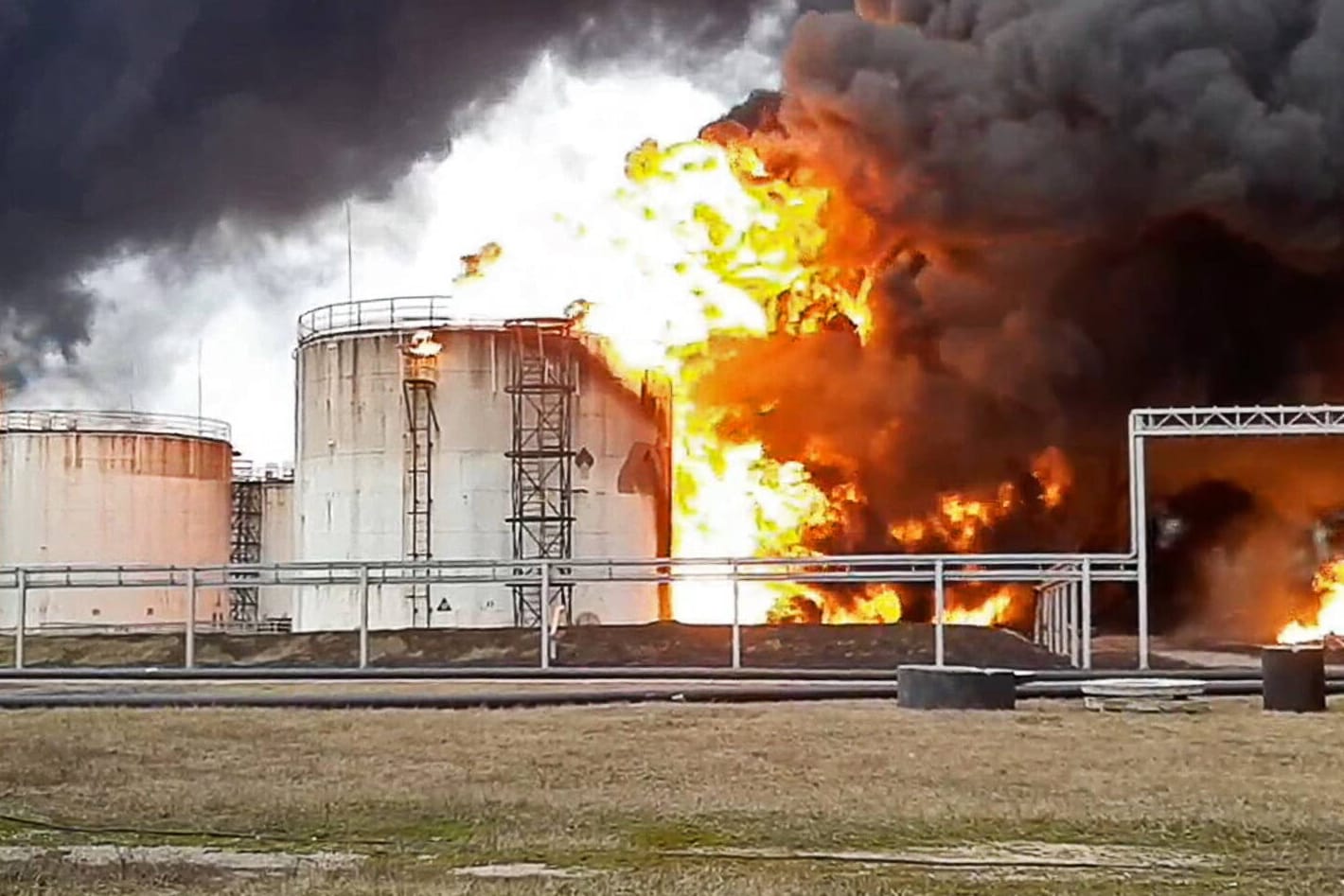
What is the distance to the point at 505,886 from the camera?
1073 centimetres

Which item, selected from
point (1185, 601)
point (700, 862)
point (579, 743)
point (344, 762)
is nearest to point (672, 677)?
point (579, 743)

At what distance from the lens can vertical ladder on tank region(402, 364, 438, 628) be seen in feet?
152

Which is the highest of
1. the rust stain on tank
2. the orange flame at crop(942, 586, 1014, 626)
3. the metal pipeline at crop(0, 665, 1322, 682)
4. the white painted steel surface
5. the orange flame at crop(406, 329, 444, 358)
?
the orange flame at crop(406, 329, 444, 358)

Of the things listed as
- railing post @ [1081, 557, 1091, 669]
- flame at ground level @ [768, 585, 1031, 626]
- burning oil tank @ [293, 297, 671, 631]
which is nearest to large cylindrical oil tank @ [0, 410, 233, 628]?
burning oil tank @ [293, 297, 671, 631]

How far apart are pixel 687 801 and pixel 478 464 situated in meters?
32.0

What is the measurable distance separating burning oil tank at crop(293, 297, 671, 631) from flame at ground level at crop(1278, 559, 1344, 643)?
18.1 m

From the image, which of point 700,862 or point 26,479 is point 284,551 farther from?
point 700,862

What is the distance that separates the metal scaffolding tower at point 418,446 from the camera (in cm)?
4631

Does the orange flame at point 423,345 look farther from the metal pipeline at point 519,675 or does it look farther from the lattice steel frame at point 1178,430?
the lattice steel frame at point 1178,430

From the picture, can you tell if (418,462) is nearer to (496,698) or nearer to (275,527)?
(496,698)

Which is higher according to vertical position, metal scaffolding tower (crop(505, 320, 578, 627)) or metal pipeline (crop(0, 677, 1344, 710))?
metal scaffolding tower (crop(505, 320, 578, 627))

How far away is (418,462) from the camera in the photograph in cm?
4653

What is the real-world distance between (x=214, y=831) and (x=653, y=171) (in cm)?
3626

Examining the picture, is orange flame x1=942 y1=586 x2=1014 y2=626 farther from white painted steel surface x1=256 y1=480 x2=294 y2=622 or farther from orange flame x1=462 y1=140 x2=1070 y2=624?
white painted steel surface x1=256 y1=480 x2=294 y2=622
